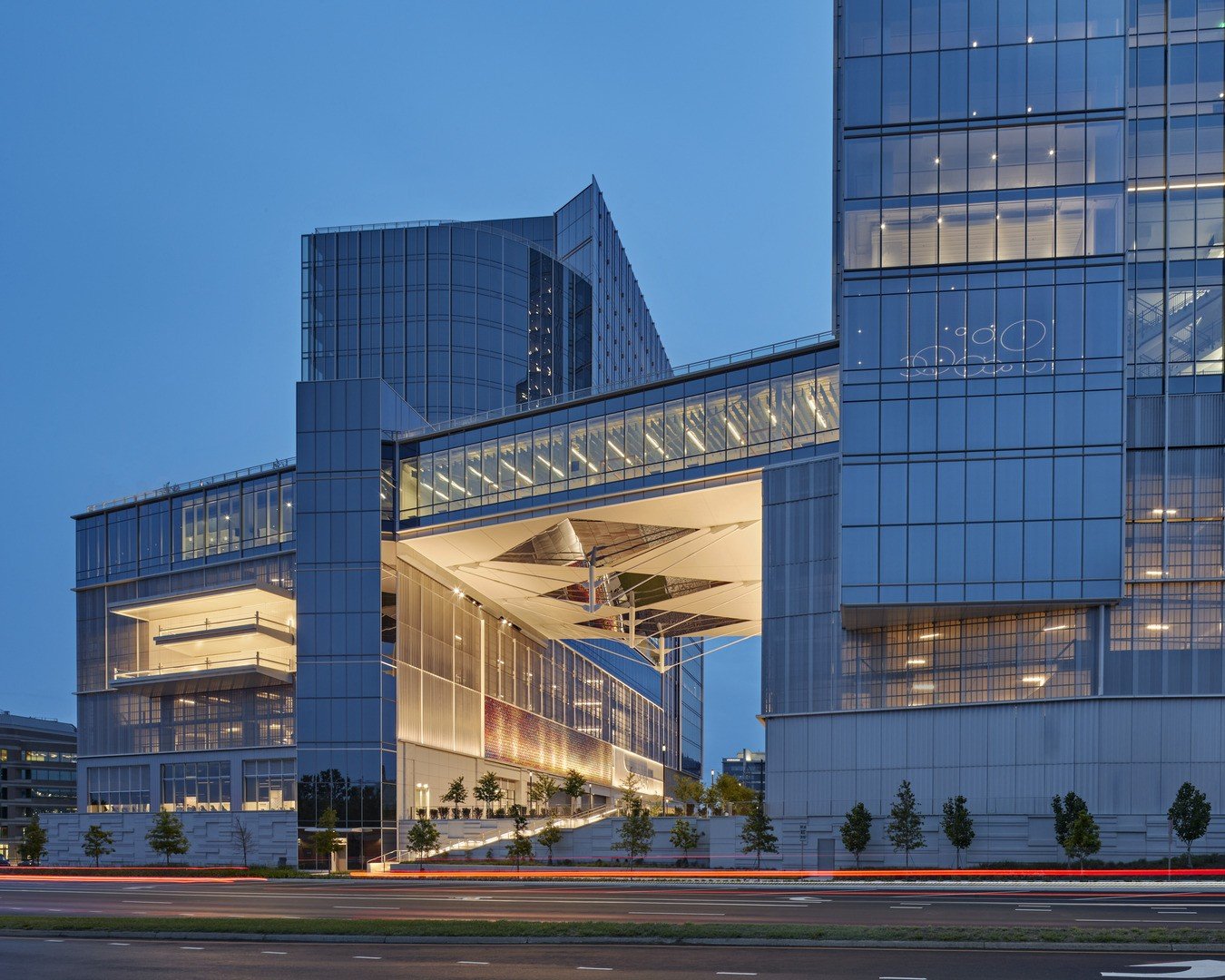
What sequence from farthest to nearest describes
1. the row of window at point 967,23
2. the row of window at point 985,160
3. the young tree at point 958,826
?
1. the row of window at point 967,23
2. the row of window at point 985,160
3. the young tree at point 958,826

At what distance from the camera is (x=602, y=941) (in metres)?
23.0

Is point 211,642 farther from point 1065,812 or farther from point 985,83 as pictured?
point 985,83

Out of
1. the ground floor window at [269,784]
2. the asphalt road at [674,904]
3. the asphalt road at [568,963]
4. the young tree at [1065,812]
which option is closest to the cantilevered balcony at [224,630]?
the ground floor window at [269,784]

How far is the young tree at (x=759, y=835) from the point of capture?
5072cm

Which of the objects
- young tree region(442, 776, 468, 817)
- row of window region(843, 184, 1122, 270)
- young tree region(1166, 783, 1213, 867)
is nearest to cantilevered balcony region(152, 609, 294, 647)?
young tree region(442, 776, 468, 817)

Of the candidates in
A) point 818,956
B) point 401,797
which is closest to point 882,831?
point 401,797

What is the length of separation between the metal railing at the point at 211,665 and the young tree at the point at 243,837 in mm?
8456

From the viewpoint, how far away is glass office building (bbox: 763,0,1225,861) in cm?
4831

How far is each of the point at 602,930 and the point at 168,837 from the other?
158 ft

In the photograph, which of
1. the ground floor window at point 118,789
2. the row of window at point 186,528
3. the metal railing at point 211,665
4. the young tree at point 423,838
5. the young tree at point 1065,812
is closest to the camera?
the young tree at point 1065,812

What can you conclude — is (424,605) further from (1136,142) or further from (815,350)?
(1136,142)

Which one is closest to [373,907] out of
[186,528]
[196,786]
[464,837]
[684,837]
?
[684,837]

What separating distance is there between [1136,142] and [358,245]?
69590mm

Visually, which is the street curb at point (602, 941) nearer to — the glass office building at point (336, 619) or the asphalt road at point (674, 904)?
the asphalt road at point (674, 904)
